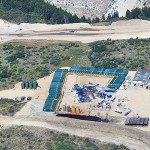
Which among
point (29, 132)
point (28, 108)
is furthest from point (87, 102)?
point (29, 132)

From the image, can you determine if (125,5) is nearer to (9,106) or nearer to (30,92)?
(30,92)

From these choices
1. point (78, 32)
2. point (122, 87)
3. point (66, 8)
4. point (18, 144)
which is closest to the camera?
point (18, 144)

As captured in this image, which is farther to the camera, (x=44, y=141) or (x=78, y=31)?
(x=78, y=31)

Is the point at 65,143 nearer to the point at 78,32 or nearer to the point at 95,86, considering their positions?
the point at 95,86

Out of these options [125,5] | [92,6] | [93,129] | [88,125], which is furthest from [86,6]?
[93,129]

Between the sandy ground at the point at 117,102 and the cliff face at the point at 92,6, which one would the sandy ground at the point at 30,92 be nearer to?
the sandy ground at the point at 117,102

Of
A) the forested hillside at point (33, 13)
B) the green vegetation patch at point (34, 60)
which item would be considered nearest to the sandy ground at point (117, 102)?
the green vegetation patch at point (34, 60)
